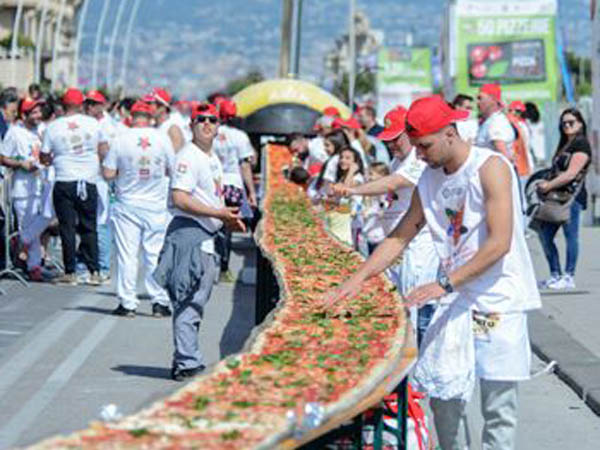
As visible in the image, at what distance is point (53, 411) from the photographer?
419 inches

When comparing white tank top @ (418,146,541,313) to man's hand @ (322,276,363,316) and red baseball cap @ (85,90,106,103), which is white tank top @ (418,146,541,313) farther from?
red baseball cap @ (85,90,106,103)

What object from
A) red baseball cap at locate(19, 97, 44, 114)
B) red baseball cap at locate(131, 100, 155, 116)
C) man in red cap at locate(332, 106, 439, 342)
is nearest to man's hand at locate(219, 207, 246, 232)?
man in red cap at locate(332, 106, 439, 342)

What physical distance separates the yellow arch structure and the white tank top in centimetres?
2059

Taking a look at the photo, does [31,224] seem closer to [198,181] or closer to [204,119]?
[204,119]

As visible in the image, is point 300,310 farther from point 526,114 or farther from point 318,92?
point 318,92

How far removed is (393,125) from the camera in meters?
11.0

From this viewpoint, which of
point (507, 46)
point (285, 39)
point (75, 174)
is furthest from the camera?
point (285, 39)

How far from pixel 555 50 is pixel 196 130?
96.8 ft

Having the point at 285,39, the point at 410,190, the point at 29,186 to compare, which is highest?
the point at 285,39

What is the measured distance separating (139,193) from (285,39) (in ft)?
108

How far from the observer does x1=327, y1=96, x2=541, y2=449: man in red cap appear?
292 inches

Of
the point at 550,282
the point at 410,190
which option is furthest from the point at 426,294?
the point at 550,282

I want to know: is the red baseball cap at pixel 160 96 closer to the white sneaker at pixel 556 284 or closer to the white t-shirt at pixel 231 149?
the white t-shirt at pixel 231 149

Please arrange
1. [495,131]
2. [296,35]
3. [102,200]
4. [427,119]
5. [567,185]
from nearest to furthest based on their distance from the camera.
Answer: [427,119]
[495,131]
[567,185]
[102,200]
[296,35]
